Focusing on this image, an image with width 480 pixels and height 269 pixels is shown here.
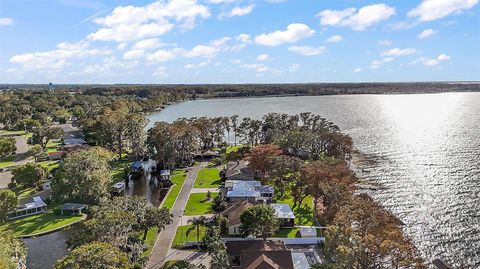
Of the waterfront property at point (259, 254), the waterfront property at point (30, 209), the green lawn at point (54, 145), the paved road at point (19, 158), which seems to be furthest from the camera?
the green lawn at point (54, 145)

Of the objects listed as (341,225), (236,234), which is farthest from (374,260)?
(236,234)

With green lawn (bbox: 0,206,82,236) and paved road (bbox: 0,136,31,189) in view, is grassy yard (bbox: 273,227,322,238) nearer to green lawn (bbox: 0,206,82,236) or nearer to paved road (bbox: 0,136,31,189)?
green lawn (bbox: 0,206,82,236)

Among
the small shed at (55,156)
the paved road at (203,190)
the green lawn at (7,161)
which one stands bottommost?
the paved road at (203,190)

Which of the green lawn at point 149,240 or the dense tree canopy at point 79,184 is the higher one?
the dense tree canopy at point 79,184

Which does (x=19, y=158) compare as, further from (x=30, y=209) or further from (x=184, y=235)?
(x=184, y=235)

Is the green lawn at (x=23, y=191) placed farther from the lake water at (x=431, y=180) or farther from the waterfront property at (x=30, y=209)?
the lake water at (x=431, y=180)

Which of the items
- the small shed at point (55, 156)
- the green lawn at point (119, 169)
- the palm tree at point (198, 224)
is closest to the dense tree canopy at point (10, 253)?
the palm tree at point (198, 224)

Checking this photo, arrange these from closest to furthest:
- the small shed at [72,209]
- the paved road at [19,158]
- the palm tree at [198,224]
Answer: the palm tree at [198,224]
the small shed at [72,209]
the paved road at [19,158]

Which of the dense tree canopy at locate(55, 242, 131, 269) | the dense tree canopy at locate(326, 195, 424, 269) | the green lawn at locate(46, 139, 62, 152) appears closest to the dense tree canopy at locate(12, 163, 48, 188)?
the green lawn at locate(46, 139, 62, 152)
